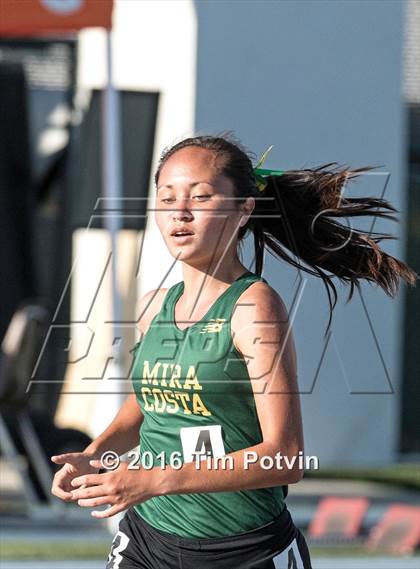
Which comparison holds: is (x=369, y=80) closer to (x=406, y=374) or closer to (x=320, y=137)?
(x=320, y=137)

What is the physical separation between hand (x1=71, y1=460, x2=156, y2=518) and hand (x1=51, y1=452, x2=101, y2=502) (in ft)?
0.84

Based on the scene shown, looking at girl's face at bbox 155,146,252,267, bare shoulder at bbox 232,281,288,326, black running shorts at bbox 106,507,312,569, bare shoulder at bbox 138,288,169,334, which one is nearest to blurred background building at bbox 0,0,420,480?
bare shoulder at bbox 138,288,169,334

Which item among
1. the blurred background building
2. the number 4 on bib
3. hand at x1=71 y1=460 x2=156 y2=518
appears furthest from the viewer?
the blurred background building

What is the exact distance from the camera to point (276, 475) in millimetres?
2791

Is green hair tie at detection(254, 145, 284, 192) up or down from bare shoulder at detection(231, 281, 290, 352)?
up

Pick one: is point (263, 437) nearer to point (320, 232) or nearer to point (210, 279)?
point (210, 279)

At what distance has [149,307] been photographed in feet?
10.9

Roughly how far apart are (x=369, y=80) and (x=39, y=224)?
11.7 feet

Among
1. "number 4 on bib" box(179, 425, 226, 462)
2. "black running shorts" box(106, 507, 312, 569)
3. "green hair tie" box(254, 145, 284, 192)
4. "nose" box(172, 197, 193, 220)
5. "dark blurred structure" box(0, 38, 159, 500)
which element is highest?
"green hair tie" box(254, 145, 284, 192)

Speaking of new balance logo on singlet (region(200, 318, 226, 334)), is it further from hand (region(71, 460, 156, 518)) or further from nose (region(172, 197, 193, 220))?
hand (region(71, 460, 156, 518))

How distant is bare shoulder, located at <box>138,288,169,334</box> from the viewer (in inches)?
129

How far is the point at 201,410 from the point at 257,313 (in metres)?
0.25

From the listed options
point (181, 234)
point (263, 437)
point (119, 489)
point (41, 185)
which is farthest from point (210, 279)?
point (41, 185)

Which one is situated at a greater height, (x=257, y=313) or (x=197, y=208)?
(x=197, y=208)
